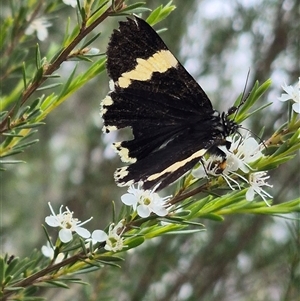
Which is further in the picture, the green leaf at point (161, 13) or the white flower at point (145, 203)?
the green leaf at point (161, 13)

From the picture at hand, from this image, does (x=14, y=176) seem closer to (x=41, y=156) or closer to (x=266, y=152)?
(x=41, y=156)

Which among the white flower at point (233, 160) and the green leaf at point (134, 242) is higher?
the green leaf at point (134, 242)

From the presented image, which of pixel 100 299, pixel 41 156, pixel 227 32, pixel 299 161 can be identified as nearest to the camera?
pixel 100 299

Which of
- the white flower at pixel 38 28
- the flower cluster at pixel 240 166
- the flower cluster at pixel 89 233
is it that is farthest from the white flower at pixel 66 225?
the white flower at pixel 38 28

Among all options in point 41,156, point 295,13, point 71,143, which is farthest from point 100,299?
point 71,143

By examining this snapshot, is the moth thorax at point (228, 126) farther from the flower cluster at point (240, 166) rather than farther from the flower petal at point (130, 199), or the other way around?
the flower petal at point (130, 199)

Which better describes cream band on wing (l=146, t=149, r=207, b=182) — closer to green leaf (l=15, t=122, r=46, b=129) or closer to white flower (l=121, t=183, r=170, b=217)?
white flower (l=121, t=183, r=170, b=217)
